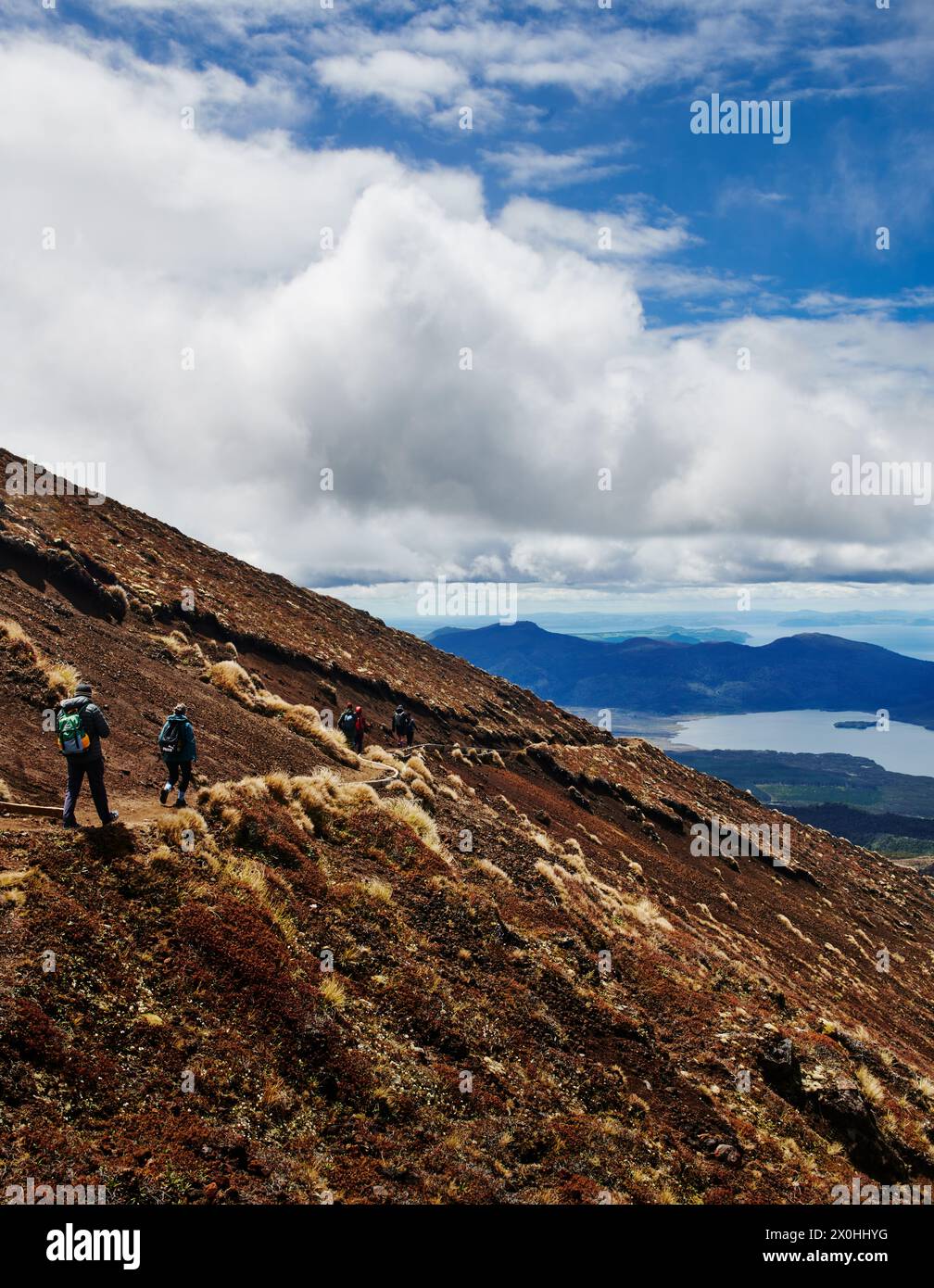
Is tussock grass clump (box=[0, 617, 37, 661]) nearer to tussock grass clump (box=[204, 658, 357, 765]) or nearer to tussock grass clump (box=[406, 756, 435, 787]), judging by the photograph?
tussock grass clump (box=[204, 658, 357, 765])

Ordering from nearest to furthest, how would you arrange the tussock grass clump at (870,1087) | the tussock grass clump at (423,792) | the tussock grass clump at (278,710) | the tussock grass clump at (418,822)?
1. the tussock grass clump at (870,1087)
2. the tussock grass clump at (418,822)
3. the tussock grass clump at (423,792)
4. the tussock grass clump at (278,710)

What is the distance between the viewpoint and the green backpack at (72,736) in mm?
13055

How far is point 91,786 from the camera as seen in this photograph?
13125 millimetres

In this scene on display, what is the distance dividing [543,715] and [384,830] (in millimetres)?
48077

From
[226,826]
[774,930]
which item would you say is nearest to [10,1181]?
[226,826]

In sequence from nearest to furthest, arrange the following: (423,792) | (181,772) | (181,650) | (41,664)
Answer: (181,772) → (41,664) → (423,792) → (181,650)

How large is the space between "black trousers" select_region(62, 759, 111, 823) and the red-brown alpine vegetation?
507 millimetres

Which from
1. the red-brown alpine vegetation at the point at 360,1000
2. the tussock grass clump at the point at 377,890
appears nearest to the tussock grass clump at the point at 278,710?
the red-brown alpine vegetation at the point at 360,1000

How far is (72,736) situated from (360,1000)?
705 centimetres

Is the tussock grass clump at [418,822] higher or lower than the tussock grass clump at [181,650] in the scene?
lower

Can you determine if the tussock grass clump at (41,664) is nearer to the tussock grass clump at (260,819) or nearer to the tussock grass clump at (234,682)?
the tussock grass clump at (260,819)

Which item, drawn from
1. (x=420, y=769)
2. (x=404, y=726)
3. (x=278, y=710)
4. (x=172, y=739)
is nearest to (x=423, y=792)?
(x=420, y=769)

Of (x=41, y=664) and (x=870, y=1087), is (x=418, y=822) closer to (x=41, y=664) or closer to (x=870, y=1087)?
(x=41, y=664)

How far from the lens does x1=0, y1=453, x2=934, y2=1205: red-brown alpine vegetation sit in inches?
364
